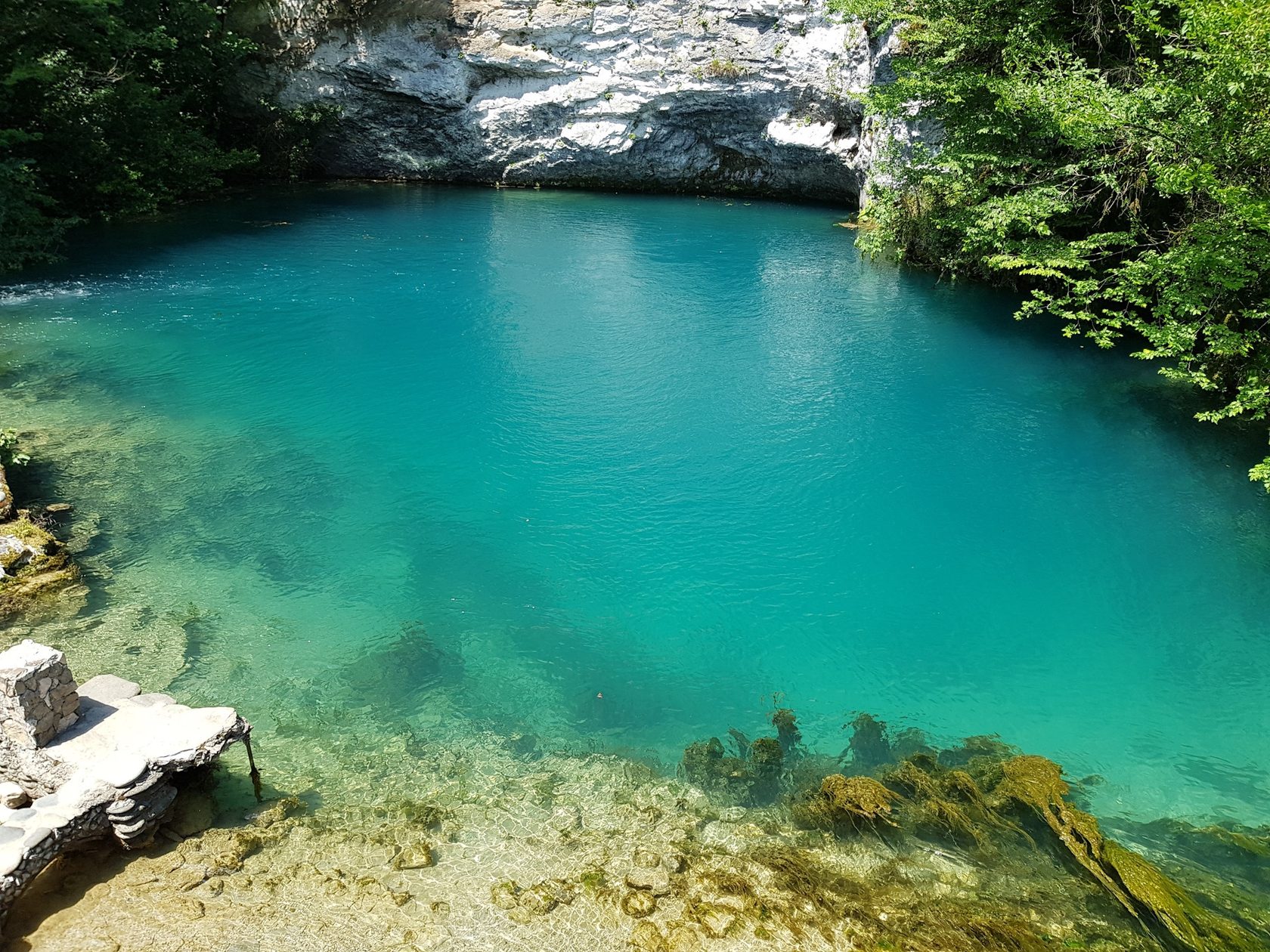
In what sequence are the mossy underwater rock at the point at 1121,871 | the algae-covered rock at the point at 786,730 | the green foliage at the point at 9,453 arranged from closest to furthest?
the mossy underwater rock at the point at 1121,871 < the algae-covered rock at the point at 786,730 < the green foliage at the point at 9,453

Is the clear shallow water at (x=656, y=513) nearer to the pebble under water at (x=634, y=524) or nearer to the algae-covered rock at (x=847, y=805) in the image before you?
the pebble under water at (x=634, y=524)

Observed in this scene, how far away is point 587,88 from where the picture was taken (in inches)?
1166

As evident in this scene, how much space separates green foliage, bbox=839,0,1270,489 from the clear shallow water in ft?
5.08

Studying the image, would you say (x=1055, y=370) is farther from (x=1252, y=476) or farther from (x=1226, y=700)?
(x=1226, y=700)

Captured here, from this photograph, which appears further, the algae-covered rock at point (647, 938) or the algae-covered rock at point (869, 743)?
the algae-covered rock at point (869, 743)

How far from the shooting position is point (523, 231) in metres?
25.2

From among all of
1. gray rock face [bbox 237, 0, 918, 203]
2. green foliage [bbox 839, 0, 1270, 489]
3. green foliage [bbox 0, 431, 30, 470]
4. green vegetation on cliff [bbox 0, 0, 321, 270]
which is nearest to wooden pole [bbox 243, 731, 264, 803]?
green foliage [bbox 0, 431, 30, 470]

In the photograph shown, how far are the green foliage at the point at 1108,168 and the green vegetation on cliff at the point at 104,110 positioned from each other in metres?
18.0

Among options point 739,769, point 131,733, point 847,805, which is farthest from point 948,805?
point 131,733

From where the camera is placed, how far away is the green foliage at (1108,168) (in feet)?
37.3

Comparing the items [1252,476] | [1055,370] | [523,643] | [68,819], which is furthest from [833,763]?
[1055,370]

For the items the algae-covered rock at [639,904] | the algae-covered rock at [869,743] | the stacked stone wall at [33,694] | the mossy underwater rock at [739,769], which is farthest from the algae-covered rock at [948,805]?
the stacked stone wall at [33,694]

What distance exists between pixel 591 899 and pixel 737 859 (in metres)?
1.19

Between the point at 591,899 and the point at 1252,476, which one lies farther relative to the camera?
the point at 1252,476
